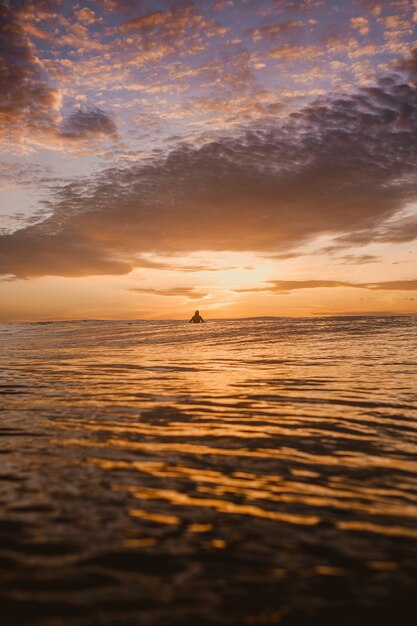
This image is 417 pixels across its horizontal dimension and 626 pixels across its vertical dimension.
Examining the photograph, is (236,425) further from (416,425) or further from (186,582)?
(186,582)

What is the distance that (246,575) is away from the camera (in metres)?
3.36

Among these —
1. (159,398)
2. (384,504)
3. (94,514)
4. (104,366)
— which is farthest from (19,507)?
(104,366)

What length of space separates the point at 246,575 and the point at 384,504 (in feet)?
6.90

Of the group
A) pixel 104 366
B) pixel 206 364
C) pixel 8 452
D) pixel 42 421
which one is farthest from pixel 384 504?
pixel 104 366

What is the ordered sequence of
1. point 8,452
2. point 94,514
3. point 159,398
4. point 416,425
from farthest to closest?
point 159,398 → point 416,425 → point 8,452 → point 94,514

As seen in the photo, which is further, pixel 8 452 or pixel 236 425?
pixel 236 425

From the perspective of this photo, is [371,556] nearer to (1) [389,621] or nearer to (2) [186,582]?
(1) [389,621]

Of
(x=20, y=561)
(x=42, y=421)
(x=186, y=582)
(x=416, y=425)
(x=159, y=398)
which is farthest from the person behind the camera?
(x=159, y=398)

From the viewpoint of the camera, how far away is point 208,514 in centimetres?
440

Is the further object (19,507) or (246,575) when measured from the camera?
(19,507)

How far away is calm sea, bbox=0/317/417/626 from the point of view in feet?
9.96

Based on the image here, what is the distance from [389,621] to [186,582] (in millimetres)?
1501

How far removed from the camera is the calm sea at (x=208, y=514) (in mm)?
3037

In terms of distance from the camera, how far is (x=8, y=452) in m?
6.60
